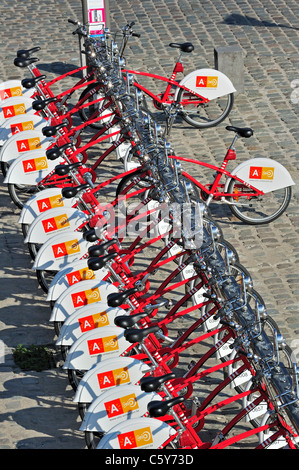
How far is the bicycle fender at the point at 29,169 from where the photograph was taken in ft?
35.5

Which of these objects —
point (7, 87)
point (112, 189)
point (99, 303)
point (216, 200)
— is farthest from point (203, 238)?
point (7, 87)

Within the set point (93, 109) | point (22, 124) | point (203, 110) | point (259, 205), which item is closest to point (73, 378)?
point (259, 205)

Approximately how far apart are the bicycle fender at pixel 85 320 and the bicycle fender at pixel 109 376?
64 cm

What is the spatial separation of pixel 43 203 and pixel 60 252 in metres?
0.82

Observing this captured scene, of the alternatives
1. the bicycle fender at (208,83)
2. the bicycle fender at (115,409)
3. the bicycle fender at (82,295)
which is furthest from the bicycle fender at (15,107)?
the bicycle fender at (115,409)

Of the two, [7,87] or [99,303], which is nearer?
[99,303]

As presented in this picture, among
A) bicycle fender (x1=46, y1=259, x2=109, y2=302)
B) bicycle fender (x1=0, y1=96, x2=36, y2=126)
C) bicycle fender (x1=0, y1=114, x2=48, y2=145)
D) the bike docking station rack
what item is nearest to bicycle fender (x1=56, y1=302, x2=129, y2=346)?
bicycle fender (x1=46, y1=259, x2=109, y2=302)

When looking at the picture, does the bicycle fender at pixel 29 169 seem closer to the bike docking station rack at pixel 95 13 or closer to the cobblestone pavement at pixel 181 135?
the cobblestone pavement at pixel 181 135

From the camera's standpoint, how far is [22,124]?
38.3 feet

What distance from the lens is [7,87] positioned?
1249cm

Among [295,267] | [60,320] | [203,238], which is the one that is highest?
[203,238]
